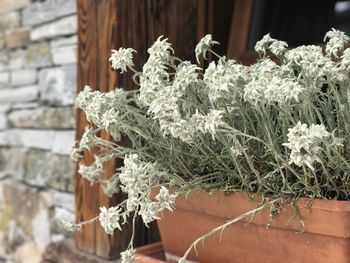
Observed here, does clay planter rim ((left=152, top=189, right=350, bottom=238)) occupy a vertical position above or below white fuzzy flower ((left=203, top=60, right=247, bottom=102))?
below

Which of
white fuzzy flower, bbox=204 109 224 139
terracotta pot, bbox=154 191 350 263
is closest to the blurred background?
terracotta pot, bbox=154 191 350 263

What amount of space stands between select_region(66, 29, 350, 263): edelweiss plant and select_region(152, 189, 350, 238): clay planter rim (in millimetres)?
18

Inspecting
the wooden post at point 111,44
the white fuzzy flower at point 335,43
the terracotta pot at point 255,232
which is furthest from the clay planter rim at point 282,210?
the wooden post at point 111,44

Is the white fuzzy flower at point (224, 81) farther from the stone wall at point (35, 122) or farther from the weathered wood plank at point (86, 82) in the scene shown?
the stone wall at point (35, 122)

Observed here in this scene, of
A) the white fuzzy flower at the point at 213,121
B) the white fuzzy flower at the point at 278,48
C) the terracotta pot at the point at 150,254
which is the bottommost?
the terracotta pot at the point at 150,254

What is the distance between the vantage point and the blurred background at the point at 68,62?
125 centimetres

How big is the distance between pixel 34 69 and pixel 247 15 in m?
0.76

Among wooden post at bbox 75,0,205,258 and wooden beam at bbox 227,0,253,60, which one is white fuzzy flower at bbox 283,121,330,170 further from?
wooden beam at bbox 227,0,253,60

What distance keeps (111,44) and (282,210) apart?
A: 624mm

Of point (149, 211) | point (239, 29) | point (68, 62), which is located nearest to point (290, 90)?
point (149, 211)

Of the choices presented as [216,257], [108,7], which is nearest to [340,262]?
[216,257]

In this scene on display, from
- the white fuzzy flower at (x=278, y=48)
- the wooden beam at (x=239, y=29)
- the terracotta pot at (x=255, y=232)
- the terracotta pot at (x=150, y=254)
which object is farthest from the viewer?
the wooden beam at (x=239, y=29)

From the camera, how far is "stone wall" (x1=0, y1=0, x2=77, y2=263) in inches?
61.2

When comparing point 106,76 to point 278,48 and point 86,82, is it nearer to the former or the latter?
point 86,82
